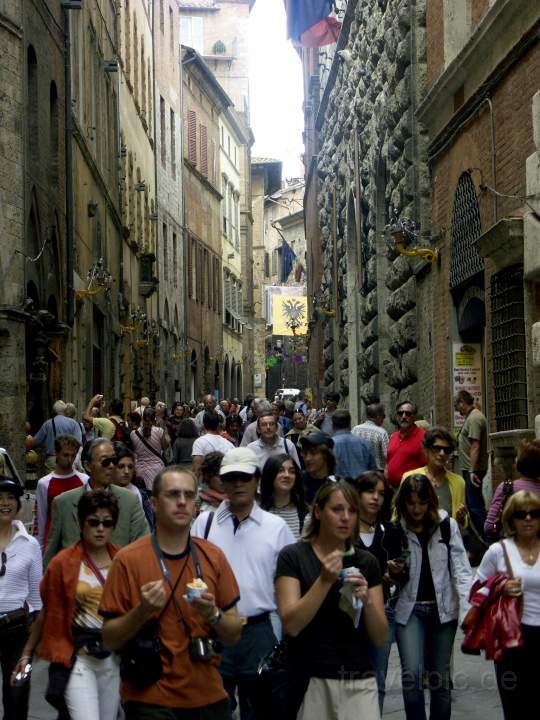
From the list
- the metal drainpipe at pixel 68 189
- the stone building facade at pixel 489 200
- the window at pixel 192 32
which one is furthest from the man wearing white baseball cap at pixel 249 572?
the window at pixel 192 32

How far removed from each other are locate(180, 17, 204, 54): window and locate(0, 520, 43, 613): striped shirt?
6164 centimetres

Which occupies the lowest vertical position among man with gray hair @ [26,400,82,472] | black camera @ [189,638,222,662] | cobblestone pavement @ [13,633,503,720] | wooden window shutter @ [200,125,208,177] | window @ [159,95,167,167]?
cobblestone pavement @ [13,633,503,720]

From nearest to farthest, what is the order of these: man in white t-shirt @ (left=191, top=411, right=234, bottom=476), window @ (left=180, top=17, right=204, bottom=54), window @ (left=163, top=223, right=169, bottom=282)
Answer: man in white t-shirt @ (left=191, top=411, right=234, bottom=476) → window @ (left=163, top=223, right=169, bottom=282) → window @ (left=180, top=17, right=204, bottom=54)

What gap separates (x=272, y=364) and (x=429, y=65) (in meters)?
68.7

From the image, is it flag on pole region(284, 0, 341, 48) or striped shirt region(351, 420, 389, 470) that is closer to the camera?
striped shirt region(351, 420, 389, 470)

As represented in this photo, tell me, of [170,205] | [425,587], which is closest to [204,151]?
[170,205]

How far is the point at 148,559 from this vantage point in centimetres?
470

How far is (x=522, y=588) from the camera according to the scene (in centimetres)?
601

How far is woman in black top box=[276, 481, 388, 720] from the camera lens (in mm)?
4883

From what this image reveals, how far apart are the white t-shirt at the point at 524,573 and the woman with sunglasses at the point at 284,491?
1.45 m

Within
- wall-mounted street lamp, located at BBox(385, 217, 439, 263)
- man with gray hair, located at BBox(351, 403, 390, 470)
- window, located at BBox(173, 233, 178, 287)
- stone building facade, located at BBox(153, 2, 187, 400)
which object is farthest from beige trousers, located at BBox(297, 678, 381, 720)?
window, located at BBox(173, 233, 178, 287)

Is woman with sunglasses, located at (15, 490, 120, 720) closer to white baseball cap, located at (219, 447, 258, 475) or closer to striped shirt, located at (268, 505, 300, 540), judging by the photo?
white baseball cap, located at (219, 447, 258, 475)

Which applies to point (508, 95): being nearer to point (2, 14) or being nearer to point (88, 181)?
point (2, 14)

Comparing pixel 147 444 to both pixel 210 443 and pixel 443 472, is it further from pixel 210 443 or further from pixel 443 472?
pixel 443 472
